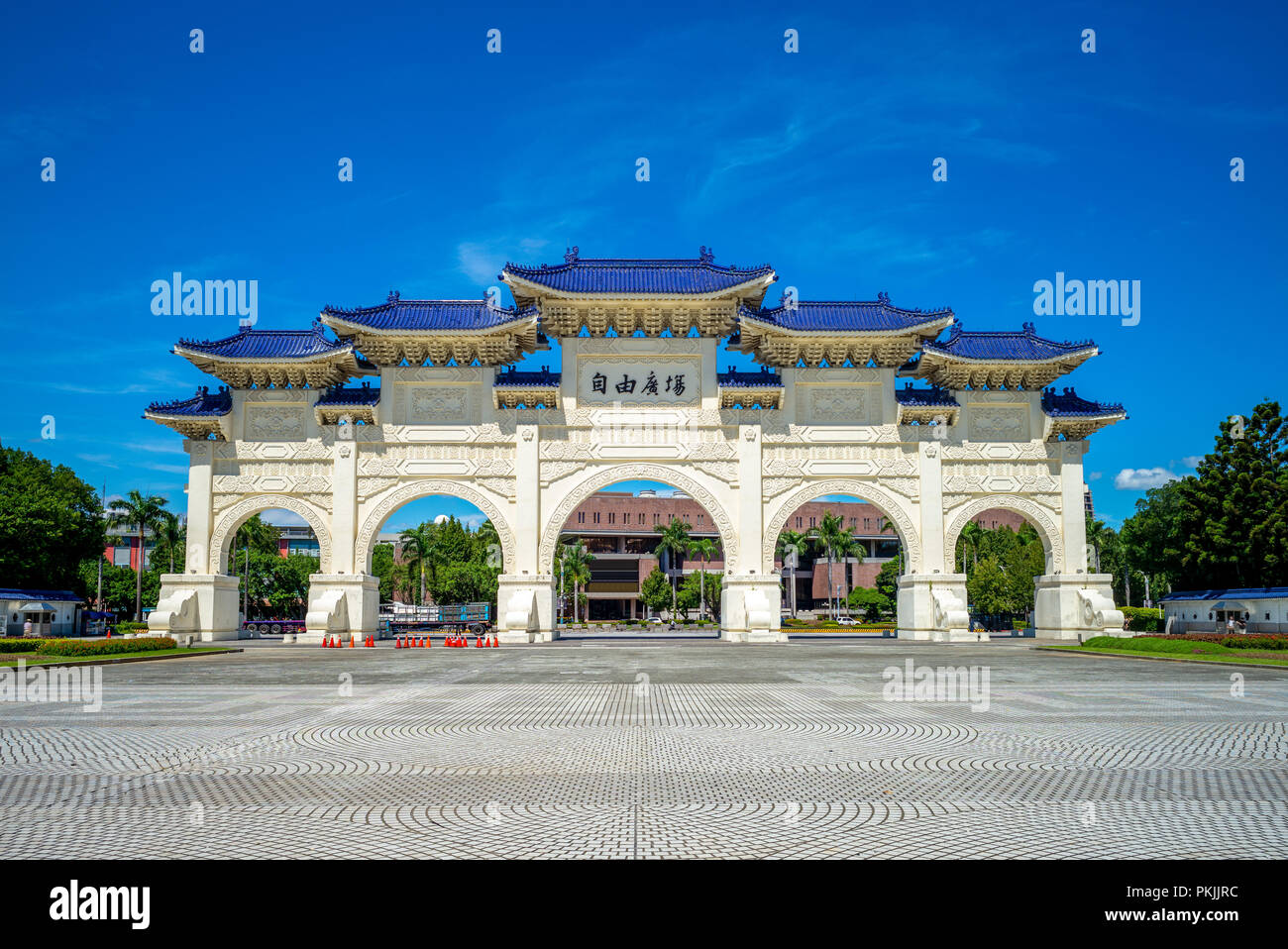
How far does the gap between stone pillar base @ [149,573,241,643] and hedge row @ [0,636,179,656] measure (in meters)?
9.27

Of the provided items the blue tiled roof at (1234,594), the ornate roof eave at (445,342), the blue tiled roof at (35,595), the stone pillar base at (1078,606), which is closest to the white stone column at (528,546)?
the ornate roof eave at (445,342)

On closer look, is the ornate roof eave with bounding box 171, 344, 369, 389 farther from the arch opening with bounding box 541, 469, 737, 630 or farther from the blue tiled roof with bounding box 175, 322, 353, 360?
the arch opening with bounding box 541, 469, 737, 630

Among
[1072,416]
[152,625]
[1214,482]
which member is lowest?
[152,625]

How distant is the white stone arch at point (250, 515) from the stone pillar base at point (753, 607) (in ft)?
47.4

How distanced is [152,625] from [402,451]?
10.2 m

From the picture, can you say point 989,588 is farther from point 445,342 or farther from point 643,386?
point 445,342

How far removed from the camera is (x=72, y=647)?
2134 centimetres

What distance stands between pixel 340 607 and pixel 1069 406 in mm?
27796

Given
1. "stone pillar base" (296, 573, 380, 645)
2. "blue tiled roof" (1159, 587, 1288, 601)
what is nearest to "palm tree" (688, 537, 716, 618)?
"blue tiled roof" (1159, 587, 1288, 601)

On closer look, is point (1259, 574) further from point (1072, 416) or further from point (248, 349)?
point (248, 349)

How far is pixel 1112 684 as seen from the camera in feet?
50.3

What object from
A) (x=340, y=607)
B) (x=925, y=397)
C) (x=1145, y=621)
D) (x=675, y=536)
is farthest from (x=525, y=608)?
(x=675, y=536)
